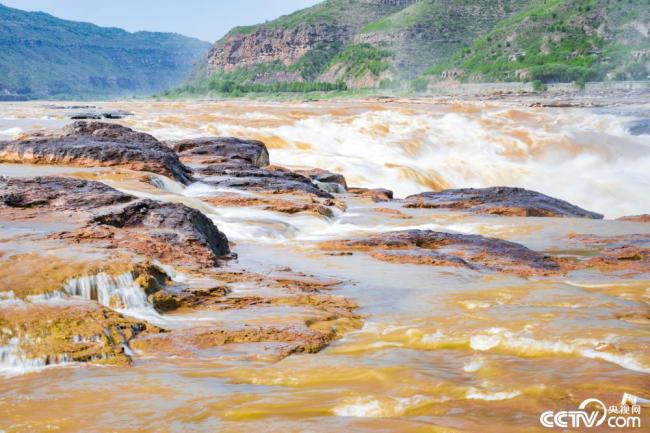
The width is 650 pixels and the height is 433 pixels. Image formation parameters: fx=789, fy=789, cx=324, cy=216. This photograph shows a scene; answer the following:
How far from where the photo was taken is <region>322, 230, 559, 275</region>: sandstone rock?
13.2m

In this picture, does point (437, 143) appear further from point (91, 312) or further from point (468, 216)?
point (91, 312)

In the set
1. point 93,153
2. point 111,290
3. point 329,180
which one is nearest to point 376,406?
point 111,290

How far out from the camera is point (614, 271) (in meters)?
13.1

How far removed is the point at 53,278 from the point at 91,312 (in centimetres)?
87

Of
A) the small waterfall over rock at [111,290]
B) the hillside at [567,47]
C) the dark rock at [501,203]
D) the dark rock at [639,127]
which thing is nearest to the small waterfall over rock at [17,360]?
the small waterfall over rock at [111,290]

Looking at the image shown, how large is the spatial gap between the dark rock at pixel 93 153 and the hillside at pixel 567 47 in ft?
334

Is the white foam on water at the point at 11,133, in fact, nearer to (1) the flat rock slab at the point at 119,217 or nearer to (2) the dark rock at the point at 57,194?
(2) the dark rock at the point at 57,194

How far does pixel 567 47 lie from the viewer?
140 meters

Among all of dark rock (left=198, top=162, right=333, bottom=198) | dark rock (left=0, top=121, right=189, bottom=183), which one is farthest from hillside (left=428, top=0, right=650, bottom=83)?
dark rock (left=0, top=121, right=189, bottom=183)

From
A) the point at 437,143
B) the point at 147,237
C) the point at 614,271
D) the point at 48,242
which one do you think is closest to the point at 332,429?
the point at 48,242

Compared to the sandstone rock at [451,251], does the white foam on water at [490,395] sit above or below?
above

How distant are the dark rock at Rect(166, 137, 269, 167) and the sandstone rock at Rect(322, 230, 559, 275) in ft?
36.3

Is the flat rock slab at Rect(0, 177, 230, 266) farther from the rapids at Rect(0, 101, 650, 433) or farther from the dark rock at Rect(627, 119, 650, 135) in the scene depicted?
the dark rock at Rect(627, 119, 650, 135)

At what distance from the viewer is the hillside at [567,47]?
396 ft
